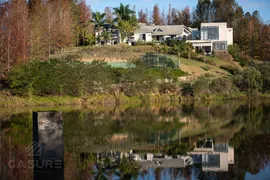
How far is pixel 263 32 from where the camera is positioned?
3241 inches

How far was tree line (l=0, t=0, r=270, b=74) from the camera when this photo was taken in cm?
4544

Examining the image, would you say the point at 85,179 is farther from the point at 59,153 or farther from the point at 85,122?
the point at 85,122

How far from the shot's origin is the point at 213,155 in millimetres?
15734

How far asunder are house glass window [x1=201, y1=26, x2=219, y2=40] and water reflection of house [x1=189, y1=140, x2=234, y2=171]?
5856 centimetres

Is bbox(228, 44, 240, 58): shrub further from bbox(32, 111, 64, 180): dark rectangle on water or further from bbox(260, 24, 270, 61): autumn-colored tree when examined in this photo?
bbox(32, 111, 64, 180): dark rectangle on water

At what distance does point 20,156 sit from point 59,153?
4.08 m

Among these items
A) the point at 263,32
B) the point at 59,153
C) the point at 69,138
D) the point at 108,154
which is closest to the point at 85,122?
the point at 69,138

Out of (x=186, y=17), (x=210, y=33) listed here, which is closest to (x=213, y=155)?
(x=210, y=33)

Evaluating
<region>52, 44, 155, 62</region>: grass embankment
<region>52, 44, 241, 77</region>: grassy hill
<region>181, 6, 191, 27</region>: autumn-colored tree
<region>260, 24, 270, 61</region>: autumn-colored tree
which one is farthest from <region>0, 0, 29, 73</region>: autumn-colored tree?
<region>181, 6, 191, 27</region>: autumn-colored tree

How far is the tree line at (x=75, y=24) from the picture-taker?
45.4 metres

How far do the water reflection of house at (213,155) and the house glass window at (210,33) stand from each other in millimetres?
58561

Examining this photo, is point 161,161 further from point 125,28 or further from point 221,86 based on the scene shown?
point 125,28

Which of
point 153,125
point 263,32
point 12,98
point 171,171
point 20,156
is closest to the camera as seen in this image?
point 171,171

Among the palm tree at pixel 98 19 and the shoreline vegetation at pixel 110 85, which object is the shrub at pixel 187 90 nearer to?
the shoreline vegetation at pixel 110 85
